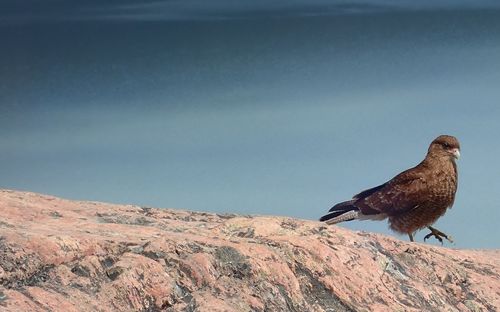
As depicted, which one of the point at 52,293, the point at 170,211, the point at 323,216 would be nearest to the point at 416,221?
the point at 323,216

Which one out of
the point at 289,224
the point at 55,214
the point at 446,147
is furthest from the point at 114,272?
the point at 446,147

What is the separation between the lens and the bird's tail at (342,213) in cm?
1312

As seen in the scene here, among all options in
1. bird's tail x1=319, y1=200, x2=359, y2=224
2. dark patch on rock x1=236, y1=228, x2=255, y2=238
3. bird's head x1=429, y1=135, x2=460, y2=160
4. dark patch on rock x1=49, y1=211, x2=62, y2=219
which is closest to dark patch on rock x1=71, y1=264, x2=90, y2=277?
dark patch on rock x1=49, y1=211, x2=62, y2=219

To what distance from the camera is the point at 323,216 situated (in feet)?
43.1

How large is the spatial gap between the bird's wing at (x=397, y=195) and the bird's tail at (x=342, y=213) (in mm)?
131

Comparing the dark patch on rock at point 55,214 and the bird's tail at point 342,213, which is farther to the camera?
the bird's tail at point 342,213

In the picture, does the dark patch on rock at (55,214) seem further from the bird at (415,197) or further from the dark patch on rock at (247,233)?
the bird at (415,197)

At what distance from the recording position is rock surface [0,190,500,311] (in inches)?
211

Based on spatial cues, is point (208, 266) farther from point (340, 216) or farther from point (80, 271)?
point (340, 216)

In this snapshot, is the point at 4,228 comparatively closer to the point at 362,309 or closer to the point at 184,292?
the point at 184,292

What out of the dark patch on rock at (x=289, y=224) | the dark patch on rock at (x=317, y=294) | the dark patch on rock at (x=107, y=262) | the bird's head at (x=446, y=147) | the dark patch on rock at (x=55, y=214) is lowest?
the dark patch on rock at (x=317, y=294)

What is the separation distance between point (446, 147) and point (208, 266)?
28.7ft

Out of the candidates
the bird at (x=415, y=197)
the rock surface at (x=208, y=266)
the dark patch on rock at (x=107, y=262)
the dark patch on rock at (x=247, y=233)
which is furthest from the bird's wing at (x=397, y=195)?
the dark patch on rock at (x=107, y=262)

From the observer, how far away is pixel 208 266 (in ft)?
19.4
